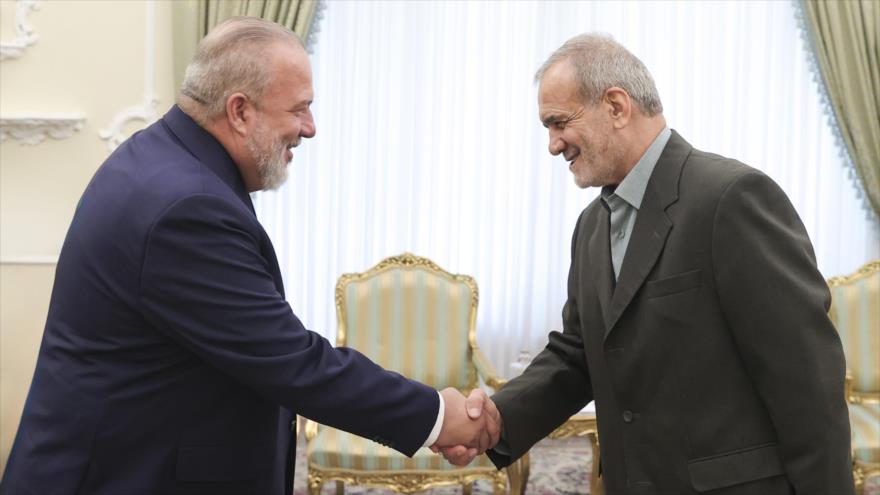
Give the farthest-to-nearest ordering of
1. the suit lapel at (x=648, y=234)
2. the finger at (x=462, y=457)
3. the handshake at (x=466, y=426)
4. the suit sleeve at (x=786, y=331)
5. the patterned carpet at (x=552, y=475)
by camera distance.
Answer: the patterned carpet at (x=552, y=475) → the finger at (x=462, y=457) → the handshake at (x=466, y=426) → the suit lapel at (x=648, y=234) → the suit sleeve at (x=786, y=331)

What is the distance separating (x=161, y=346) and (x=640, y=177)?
1043 millimetres

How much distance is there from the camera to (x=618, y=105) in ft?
6.50

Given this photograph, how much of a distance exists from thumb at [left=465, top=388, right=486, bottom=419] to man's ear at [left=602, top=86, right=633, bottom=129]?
0.81 m

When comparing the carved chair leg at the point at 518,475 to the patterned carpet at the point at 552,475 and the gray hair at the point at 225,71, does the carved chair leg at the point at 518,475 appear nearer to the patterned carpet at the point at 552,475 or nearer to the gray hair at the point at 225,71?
the patterned carpet at the point at 552,475

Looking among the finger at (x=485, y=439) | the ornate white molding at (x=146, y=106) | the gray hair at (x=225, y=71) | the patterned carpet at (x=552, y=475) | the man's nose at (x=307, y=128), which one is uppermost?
the ornate white molding at (x=146, y=106)

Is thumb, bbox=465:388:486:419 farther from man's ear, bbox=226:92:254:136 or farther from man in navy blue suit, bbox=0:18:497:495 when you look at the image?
man's ear, bbox=226:92:254:136

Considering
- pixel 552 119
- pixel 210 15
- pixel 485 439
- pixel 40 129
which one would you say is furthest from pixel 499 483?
pixel 40 129

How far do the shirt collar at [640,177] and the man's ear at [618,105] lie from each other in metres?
0.08

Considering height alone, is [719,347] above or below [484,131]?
below

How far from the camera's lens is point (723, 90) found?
17.1 ft

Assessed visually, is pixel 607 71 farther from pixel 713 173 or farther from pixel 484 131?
pixel 484 131

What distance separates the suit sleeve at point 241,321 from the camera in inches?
68.5

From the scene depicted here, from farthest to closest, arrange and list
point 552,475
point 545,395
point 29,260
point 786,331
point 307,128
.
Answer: point 552,475
point 29,260
point 545,395
point 307,128
point 786,331

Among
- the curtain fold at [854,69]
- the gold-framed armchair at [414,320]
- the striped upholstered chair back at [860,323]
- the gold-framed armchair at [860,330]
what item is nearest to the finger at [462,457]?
the gold-framed armchair at [414,320]
